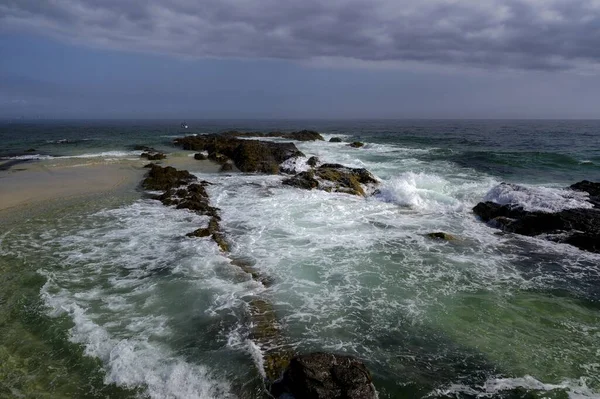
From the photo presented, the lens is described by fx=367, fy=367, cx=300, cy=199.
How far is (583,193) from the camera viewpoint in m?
15.8

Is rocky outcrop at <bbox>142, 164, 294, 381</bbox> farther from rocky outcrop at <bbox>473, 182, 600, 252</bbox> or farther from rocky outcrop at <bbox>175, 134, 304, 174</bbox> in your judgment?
rocky outcrop at <bbox>473, 182, 600, 252</bbox>

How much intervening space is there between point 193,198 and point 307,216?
196 inches

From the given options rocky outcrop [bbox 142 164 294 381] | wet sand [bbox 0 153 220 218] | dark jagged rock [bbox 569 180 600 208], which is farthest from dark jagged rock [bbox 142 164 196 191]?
dark jagged rock [bbox 569 180 600 208]

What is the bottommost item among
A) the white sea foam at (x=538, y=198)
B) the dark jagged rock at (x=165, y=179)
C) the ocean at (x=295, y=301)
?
the ocean at (x=295, y=301)

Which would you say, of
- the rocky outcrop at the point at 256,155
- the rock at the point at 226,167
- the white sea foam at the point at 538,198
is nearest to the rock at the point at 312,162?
the rocky outcrop at the point at 256,155

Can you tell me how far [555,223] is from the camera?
39.2 feet

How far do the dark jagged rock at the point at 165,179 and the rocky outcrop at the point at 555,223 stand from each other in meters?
13.8

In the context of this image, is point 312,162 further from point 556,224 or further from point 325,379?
point 325,379

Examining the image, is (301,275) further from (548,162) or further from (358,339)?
(548,162)

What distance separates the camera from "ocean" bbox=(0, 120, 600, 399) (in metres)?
5.44

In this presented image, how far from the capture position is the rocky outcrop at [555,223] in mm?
11062

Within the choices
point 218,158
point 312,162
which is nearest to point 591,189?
point 312,162

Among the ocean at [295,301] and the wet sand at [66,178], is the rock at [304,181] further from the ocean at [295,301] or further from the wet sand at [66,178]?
the wet sand at [66,178]

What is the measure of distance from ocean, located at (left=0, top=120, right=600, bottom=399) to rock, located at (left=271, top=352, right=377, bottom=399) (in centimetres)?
48
